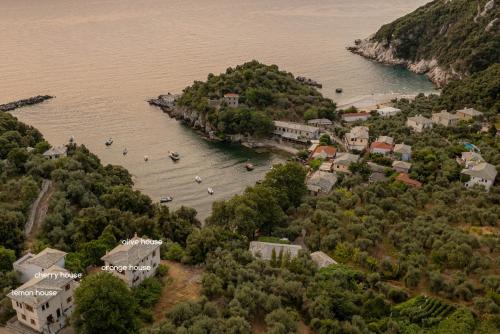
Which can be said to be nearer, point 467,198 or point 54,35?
point 467,198

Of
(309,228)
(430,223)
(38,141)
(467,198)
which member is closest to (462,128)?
(467,198)

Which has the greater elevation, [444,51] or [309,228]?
[444,51]

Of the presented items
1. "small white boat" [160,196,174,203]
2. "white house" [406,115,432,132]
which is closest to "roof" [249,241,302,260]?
"small white boat" [160,196,174,203]

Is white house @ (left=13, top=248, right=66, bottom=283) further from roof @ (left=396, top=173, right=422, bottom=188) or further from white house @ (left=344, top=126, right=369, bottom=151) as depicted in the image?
white house @ (left=344, top=126, right=369, bottom=151)

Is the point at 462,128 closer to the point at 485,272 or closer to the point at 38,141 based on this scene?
the point at 485,272

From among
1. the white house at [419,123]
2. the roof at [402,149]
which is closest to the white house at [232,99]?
the white house at [419,123]

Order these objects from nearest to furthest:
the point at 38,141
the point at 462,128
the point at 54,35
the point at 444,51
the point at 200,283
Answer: the point at 200,283 < the point at 38,141 < the point at 462,128 < the point at 444,51 < the point at 54,35

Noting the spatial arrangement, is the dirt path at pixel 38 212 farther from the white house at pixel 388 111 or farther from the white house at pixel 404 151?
the white house at pixel 388 111

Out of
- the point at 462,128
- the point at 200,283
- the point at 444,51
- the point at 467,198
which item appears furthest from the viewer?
the point at 444,51
